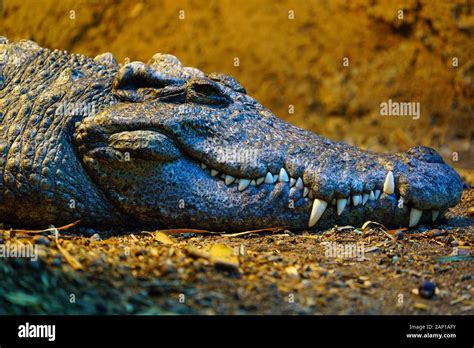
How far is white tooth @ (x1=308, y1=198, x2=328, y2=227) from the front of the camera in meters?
4.12

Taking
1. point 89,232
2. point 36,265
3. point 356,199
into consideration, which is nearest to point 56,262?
point 36,265

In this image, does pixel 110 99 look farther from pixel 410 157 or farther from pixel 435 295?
pixel 435 295

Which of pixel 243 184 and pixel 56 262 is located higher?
pixel 243 184

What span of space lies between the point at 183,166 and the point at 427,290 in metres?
1.81

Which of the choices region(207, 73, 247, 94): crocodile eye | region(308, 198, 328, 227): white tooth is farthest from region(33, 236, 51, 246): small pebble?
region(207, 73, 247, 94): crocodile eye

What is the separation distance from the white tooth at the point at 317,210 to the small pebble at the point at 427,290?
1.05 metres

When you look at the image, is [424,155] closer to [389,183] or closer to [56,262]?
Answer: [389,183]

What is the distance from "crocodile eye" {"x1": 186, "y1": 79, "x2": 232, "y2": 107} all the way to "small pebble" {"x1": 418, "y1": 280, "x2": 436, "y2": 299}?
1.95 meters

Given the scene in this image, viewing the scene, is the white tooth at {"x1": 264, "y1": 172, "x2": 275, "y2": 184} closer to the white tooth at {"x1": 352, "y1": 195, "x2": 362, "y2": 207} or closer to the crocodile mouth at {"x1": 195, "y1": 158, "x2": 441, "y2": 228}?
the crocodile mouth at {"x1": 195, "y1": 158, "x2": 441, "y2": 228}

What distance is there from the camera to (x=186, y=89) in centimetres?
447

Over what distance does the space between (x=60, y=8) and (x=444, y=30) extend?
437 cm

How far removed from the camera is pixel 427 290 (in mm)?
3160
